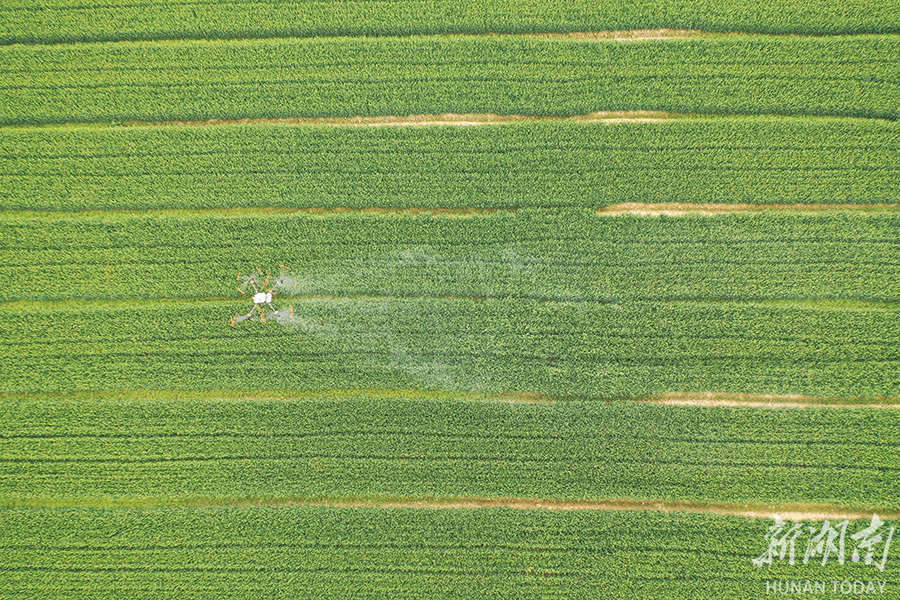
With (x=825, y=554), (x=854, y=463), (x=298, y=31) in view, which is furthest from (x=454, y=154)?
(x=825, y=554)

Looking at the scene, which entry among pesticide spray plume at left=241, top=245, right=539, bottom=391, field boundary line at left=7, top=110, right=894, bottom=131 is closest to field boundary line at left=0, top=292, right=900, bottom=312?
pesticide spray plume at left=241, top=245, right=539, bottom=391

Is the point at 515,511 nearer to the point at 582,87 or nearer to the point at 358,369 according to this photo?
the point at 358,369

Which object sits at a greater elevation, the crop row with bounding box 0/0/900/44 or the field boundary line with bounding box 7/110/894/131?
the crop row with bounding box 0/0/900/44

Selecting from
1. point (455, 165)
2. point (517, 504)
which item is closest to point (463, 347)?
point (517, 504)

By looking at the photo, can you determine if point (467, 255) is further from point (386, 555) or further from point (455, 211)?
point (386, 555)

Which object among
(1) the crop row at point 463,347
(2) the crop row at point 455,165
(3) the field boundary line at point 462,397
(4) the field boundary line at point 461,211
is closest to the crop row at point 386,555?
(3) the field boundary line at point 462,397

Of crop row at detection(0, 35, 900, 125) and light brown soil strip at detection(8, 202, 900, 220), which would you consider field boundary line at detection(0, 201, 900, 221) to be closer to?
light brown soil strip at detection(8, 202, 900, 220)
